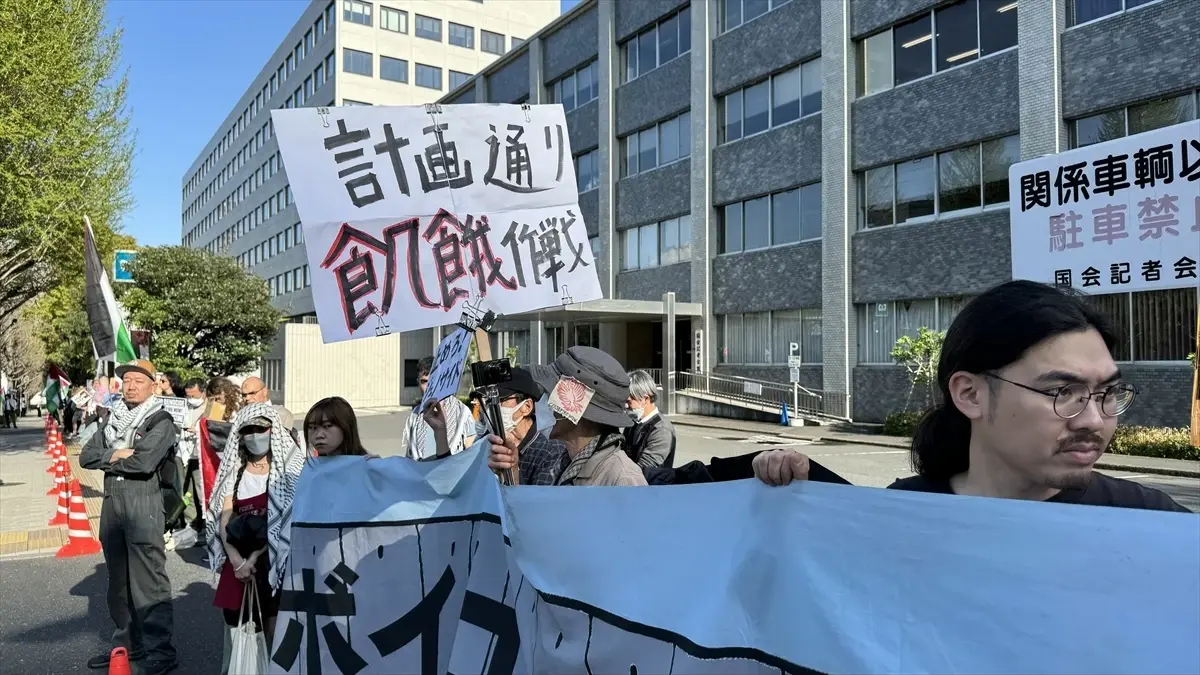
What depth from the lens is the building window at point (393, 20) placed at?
55312 millimetres

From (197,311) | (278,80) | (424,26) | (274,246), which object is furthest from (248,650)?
(278,80)

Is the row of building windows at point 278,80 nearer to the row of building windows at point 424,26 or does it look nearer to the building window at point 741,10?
the row of building windows at point 424,26

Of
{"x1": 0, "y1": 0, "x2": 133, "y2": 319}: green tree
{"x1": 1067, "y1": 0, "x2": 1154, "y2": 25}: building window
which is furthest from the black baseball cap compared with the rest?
{"x1": 1067, "y1": 0, "x2": 1154, "y2": 25}: building window

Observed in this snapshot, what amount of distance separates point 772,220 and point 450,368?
24510 millimetres

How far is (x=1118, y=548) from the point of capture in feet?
4.83

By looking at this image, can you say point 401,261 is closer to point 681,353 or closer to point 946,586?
point 946,586

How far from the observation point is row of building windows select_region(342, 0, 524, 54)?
2137 inches

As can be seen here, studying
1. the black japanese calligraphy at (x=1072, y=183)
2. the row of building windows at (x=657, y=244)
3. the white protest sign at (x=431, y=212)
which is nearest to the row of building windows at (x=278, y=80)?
the row of building windows at (x=657, y=244)

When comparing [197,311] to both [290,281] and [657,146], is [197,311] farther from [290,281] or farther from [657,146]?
[290,281]

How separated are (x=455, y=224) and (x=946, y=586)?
274 cm

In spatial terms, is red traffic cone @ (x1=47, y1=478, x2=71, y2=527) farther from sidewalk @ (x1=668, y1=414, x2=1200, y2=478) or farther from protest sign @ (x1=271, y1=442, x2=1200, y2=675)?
sidewalk @ (x1=668, y1=414, x2=1200, y2=478)

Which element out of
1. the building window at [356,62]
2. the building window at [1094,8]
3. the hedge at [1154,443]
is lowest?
the hedge at [1154,443]

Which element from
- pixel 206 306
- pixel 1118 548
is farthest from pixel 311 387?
pixel 1118 548

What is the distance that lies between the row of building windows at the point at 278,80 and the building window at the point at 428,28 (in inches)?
221
